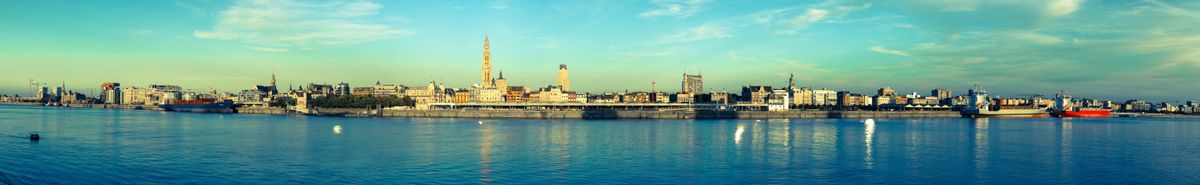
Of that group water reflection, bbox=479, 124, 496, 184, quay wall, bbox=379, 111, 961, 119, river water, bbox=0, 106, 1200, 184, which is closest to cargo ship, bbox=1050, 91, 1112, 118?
quay wall, bbox=379, 111, 961, 119

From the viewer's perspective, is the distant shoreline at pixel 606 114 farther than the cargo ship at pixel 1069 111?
No

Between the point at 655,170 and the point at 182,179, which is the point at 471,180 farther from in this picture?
the point at 182,179

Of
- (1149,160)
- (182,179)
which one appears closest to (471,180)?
(182,179)

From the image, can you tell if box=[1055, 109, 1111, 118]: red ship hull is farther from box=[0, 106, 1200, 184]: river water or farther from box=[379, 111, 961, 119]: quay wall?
box=[0, 106, 1200, 184]: river water

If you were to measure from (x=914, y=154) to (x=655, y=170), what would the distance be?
55.2 feet

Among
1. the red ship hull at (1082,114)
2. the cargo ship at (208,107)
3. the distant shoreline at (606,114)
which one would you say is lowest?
the red ship hull at (1082,114)

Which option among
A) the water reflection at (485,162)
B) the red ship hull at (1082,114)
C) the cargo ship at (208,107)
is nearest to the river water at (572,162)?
the water reflection at (485,162)

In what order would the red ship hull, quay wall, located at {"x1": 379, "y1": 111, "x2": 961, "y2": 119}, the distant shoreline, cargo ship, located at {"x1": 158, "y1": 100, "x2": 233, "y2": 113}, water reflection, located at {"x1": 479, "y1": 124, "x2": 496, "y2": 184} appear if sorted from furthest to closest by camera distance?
cargo ship, located at {"x1": 158, "y1": 100, "x2": 233, "y2": 113} → the red ship hull → the distant shoreline → quay wall, located at {"x1": 379, "y1": 111, "x2": 961, "y2": 119} → water reflection, located at {"x1": 479, "y1": 124, "x2": 496, "y2": 184}

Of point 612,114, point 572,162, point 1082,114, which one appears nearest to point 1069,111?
point 1082,114

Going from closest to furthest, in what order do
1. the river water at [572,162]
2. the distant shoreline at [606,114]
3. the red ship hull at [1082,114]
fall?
the river water at [572,162], the distant shoreline at [606,114], the red ship hull at [1082,114]

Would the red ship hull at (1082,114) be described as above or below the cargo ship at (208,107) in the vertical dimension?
below

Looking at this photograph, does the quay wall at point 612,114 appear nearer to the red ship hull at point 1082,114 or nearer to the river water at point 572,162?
the red ship hull at point 1082,114

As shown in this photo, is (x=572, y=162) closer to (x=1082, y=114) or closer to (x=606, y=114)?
(x=606, y=114)

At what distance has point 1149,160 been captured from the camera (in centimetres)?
4000
